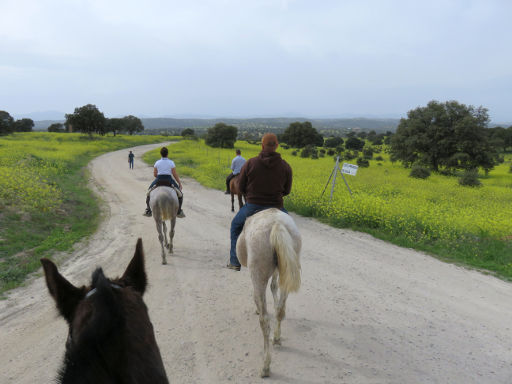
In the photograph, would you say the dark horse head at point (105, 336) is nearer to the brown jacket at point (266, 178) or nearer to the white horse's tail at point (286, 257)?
the white horse's tail at point (286, 257)

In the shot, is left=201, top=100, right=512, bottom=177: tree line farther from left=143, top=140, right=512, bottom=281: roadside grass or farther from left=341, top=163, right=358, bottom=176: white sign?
left=341, top=163, right=358, bottom=176: white sign

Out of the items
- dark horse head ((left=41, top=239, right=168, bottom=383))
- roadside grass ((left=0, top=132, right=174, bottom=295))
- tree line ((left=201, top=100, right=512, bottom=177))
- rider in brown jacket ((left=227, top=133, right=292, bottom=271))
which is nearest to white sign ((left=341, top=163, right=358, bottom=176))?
rider in brown jacket ((left=227, top=133, right=292, bottom=271))

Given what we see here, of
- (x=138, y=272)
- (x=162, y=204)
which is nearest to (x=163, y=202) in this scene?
(x=162, y=204)

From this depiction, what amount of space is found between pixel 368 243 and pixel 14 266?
8.96 m

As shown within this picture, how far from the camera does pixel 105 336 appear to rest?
105cm

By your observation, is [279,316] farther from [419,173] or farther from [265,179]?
[419,173]

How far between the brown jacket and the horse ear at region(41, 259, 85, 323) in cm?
340

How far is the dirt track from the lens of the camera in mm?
3939

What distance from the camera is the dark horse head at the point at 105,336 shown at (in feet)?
3.30

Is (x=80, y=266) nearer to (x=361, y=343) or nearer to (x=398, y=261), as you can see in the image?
(x=361, y=343)

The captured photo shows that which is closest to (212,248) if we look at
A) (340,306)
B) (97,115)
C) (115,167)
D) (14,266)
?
(340,306)

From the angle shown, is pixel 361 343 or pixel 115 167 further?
pixel 115 167

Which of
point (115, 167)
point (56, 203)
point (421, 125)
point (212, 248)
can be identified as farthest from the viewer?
point (421, 125)

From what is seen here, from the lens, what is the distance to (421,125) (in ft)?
101
